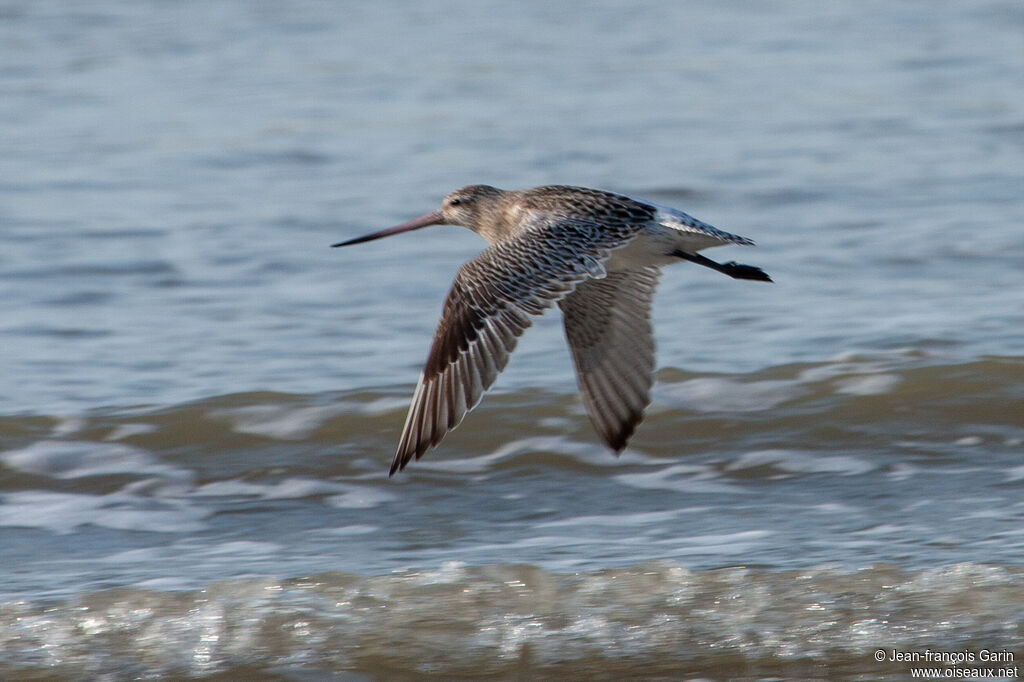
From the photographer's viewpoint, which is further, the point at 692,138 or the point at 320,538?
the point at 692,138

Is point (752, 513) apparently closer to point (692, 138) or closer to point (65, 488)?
point (65, 488)

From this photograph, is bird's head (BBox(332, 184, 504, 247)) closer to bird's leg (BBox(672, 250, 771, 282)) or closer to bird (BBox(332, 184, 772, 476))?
bird (BBox(332, 184, 772, 476))

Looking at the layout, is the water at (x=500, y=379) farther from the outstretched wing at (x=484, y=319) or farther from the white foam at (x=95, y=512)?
the outstretched wing at (x=484, y=319)

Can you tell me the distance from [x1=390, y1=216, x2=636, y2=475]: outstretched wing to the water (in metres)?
0.58

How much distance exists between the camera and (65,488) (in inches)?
251

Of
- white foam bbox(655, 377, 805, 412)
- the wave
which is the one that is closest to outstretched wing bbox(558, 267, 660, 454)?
the wave

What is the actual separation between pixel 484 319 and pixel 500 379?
2.19 m

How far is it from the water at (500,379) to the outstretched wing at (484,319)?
0.58 m

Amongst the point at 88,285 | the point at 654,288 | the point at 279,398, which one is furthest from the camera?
the point at 88,285

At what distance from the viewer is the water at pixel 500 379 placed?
505 cm

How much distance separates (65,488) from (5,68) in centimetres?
797

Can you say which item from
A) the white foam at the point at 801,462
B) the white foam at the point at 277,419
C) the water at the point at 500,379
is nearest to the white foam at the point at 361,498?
the water at the point at 500,379

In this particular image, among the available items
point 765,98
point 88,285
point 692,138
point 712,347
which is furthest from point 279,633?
point 765,98

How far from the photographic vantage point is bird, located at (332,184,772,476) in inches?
200
